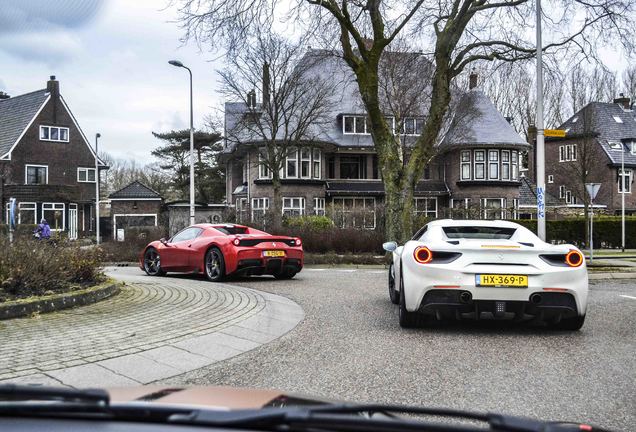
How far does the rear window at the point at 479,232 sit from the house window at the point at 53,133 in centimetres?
4546

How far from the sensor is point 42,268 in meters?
8.11

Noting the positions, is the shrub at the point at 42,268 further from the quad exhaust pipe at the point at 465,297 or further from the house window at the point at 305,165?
the house window at the point at 305,165

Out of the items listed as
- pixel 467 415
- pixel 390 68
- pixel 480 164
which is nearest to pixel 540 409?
pixel 467 415

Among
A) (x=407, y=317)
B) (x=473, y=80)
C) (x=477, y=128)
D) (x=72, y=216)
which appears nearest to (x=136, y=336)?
(x=407, y=317)

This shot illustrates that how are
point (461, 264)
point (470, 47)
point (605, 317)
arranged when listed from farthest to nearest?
point (470, 47) < point (605, 317) < point (461, 264)

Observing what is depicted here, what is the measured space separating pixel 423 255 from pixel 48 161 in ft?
151

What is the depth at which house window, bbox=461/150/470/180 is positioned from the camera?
42531mm

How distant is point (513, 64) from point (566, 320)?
16.4m

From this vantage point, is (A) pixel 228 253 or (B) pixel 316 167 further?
(B) pixel 316 167

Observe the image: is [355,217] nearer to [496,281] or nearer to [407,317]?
[407,317]

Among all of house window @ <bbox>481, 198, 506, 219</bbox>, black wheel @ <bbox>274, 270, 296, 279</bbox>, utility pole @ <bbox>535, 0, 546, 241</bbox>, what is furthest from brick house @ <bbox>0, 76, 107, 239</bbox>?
utility pole @ <bbox>535, 0, 546, 241</bbox>

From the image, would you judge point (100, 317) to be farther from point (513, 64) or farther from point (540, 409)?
point (513, 64)

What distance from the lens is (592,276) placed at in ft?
52.8

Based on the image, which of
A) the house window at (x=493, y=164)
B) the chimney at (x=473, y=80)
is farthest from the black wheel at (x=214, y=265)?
the chimney at (x=473, y=80)
